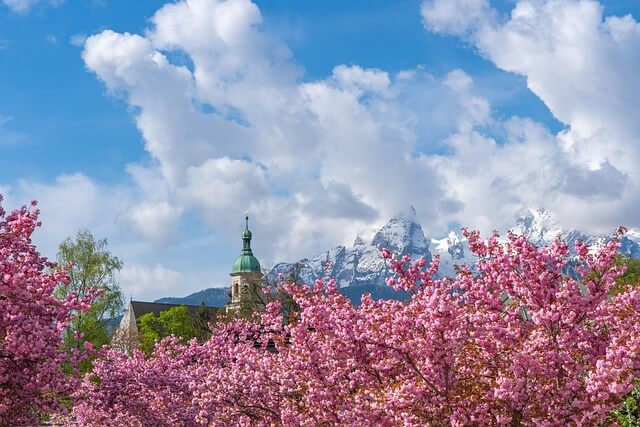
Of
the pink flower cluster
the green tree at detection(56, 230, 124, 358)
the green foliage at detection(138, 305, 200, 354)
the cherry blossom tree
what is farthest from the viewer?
the green foliage at detection(138, 305, 200, 354)

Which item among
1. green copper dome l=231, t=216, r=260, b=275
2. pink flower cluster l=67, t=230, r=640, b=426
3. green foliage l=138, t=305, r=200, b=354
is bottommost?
pink flower cluster l=67, t=230, r=640, b=426

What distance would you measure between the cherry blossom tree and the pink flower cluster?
4669 millimetres

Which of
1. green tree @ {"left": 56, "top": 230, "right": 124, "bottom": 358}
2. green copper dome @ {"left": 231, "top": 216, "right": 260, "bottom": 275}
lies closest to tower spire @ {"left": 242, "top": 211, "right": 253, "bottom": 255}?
green copper dome @ {"left": 231, "top": 216, "right": 260, "bottom": 275}

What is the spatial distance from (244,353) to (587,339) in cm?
959

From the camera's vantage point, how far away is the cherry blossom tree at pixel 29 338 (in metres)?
13.6

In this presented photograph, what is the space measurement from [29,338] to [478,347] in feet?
26.9

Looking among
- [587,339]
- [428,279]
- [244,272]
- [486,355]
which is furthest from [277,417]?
[244,272]

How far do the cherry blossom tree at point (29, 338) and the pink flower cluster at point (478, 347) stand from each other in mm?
4669

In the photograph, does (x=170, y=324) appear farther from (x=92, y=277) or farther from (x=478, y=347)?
(x=478, y=347)

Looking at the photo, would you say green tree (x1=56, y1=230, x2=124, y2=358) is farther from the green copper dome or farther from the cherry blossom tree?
the green copper dome

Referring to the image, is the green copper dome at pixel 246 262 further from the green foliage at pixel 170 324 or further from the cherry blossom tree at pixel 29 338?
the cherry blossom tree at pixel 29 338

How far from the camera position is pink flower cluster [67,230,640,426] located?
11.5 m

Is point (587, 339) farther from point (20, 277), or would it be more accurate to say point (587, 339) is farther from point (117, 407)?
point (117, 407)

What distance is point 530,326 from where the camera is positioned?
12.8 metres
